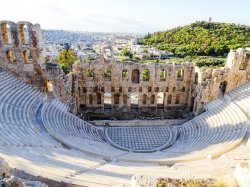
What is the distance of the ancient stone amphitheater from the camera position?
11.0m

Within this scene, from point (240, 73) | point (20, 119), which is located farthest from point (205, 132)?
A: point (20, 119)

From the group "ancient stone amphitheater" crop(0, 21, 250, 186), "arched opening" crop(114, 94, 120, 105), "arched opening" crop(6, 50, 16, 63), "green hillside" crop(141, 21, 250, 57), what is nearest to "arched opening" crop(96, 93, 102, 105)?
"arched opening" crop(114, 94, 120, 105)

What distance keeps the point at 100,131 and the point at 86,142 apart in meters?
4.67

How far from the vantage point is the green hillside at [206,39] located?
196 feet

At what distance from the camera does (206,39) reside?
210 feet

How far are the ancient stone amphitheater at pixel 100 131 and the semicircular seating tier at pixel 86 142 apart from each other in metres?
0.05

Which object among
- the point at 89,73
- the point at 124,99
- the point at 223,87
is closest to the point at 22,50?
the point at 89,73

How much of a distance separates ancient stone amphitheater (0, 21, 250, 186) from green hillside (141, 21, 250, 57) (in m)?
35.9

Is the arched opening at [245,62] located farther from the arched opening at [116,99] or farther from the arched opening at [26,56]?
the arched opening at [26,56]

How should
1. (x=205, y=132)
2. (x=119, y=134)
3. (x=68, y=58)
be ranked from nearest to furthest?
(x=205, y=132)
(x=119, y=134)
(x=68, y=58)

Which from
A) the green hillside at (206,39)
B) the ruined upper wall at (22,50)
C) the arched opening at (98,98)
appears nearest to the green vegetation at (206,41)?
the green hillside at (206,39)

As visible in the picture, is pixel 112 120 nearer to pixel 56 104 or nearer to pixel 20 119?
Answer: pixel 56 104

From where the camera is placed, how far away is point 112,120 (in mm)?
23672

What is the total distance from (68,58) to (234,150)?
1365 inches
